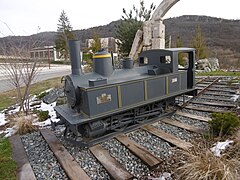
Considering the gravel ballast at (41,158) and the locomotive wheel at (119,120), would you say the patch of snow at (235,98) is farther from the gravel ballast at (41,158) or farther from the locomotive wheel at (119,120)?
the gravel ballast at (41,158)

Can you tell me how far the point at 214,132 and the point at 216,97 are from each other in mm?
3025

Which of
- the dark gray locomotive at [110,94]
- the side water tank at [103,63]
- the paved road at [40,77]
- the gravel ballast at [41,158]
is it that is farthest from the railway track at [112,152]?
the paved road at [40,77]

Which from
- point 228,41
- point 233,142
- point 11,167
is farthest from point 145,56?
point 228,41

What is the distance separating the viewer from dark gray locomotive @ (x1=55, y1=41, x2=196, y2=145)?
379 cm

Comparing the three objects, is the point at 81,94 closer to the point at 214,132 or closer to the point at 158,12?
the point at 214,132

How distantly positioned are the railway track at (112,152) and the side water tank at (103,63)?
1.52 m

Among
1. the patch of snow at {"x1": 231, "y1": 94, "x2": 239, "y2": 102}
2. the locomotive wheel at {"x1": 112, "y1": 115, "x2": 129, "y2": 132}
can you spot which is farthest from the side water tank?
the patch of snow at {"x1": 231, "y1": 94, "x2": 239, "y2": 102}

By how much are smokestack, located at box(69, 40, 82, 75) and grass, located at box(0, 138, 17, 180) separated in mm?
2099

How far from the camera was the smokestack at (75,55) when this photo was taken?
392 cm

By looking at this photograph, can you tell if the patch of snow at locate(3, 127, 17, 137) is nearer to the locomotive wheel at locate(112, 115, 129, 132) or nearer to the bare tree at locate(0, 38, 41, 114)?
the bare tree at locate(0, 38, 41, 114)

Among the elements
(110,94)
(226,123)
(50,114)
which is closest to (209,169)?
(226,123)

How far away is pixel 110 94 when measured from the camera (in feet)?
13.0

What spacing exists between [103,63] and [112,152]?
1922mm

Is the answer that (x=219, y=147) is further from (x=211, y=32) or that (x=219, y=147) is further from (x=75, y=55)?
(x=211, y=32)
